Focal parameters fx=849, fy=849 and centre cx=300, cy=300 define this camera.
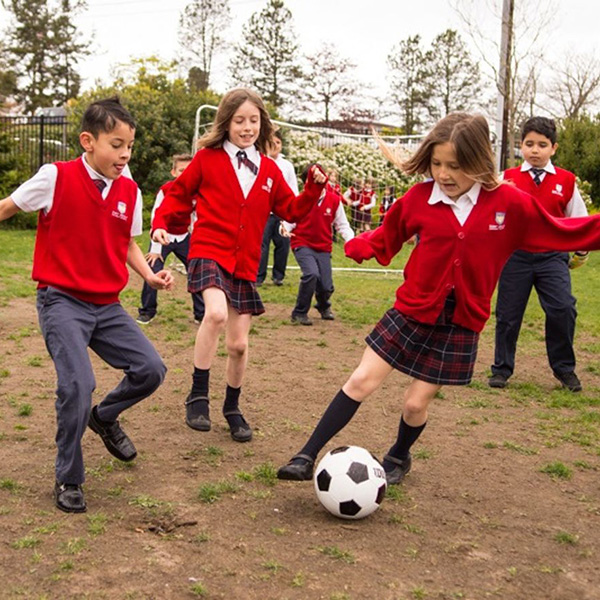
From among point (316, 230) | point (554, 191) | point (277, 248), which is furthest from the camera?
point (277, 248)

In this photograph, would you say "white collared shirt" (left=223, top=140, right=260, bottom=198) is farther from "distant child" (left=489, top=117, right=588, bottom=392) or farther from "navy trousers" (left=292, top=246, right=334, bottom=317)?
"navy trousers" (left=292, top=246, right=334, bottom=317)

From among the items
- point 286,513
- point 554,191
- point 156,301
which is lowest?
point 286,513

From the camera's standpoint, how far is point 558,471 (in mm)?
4863

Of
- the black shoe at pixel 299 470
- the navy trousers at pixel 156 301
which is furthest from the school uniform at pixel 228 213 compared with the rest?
the navy trousers at pixel 156 301

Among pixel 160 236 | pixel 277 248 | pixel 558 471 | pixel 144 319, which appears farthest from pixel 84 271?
pixel 277 248

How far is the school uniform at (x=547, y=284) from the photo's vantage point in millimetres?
6727

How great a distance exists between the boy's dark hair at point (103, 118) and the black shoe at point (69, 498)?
1.72 m

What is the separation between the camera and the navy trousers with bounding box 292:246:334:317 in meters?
9.95

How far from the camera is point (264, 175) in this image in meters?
5.28

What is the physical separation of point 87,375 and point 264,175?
1.88 m

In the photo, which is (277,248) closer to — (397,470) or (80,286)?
(397,470)

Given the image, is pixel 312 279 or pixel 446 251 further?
pixel 312 279

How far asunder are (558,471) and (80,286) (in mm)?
2851

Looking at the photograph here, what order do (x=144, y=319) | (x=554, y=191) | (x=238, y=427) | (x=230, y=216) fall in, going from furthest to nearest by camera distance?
(x=144, y=319), (x=554, y=191), (x=238, y=427), (x=230, y=216)
